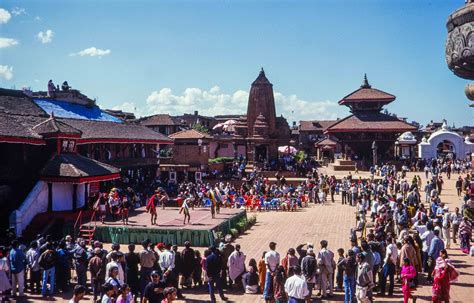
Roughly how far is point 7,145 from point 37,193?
277 centimetres

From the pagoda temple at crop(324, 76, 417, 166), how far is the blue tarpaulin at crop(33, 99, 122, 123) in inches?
892

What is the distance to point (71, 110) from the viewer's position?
33500 millimetres

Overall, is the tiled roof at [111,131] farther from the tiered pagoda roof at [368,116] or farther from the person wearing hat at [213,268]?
the tiered pagoda roof at [368,116]

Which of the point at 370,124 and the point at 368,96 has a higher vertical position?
the point at 368,96

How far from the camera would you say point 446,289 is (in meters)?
10.2

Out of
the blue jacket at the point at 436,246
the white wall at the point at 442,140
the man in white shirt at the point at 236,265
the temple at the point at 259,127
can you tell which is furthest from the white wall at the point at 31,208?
the white wall at the point at 442,140

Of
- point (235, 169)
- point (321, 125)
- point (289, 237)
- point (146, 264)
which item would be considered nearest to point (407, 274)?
point (146, 264)

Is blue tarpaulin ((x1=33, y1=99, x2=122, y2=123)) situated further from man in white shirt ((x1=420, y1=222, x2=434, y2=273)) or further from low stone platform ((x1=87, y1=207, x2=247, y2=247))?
man in white shirt ((x1=420, y1=222, x2=434, y2=273))

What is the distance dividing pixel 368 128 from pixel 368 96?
528 cm

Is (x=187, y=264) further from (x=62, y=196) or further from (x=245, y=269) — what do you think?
(x=62, y=196)

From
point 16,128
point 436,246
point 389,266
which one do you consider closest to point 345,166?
point 16,128

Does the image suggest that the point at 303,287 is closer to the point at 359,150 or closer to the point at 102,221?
the point at 102,221

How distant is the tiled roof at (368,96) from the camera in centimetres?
4819

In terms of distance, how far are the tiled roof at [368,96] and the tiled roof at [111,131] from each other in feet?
71.5
